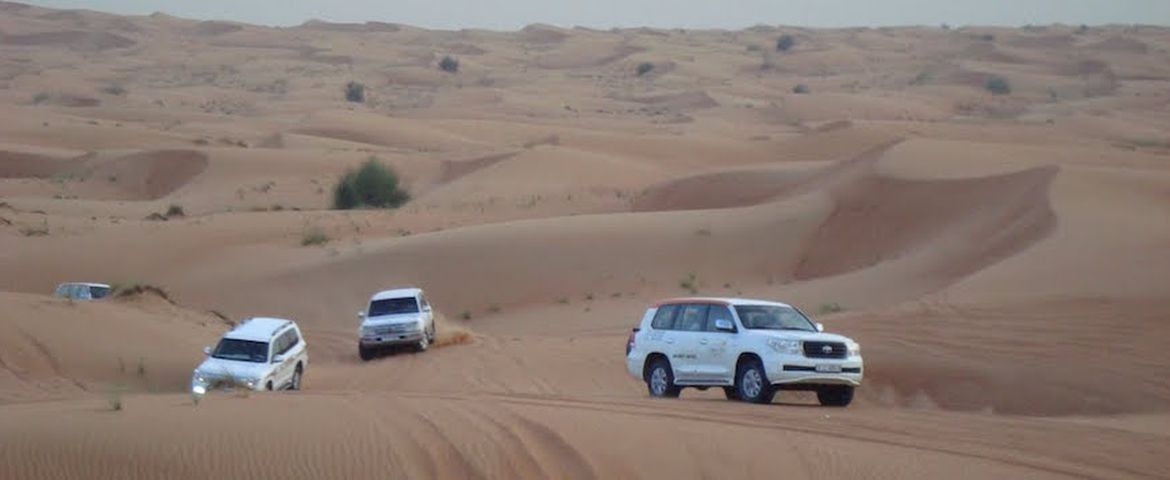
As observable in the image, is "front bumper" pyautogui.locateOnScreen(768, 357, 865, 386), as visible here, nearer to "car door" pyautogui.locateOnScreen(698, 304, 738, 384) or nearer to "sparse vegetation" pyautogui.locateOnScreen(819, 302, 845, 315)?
"car door" pyautogui.locateOnScreen(698, 304, 738, 384)

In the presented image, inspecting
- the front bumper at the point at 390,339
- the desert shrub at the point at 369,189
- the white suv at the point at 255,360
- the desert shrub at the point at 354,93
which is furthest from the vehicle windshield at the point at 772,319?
the desert shrub at the point at 354,93

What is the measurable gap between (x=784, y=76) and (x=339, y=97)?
37352 millimetres

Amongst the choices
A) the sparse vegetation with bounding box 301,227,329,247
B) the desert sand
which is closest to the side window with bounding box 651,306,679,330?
the desert sand

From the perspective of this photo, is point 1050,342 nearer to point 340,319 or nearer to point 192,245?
point 340,319

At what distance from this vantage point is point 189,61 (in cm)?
13450

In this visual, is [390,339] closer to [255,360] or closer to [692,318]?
[255,360]

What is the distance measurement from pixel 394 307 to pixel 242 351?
8.45 m

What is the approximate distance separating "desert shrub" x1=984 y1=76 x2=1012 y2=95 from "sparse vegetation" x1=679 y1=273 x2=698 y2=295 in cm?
6930

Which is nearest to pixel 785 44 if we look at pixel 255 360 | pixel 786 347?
pixel 255 360

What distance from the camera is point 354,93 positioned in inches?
4368

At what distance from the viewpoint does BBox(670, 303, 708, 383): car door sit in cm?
1925

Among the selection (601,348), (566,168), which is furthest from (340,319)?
(566,168)

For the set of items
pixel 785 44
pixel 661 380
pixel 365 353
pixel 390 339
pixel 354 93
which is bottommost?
pixel 365 353

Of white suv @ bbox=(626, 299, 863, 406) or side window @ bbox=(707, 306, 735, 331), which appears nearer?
white suv @ bbox=(626, 299, 863, 406)
